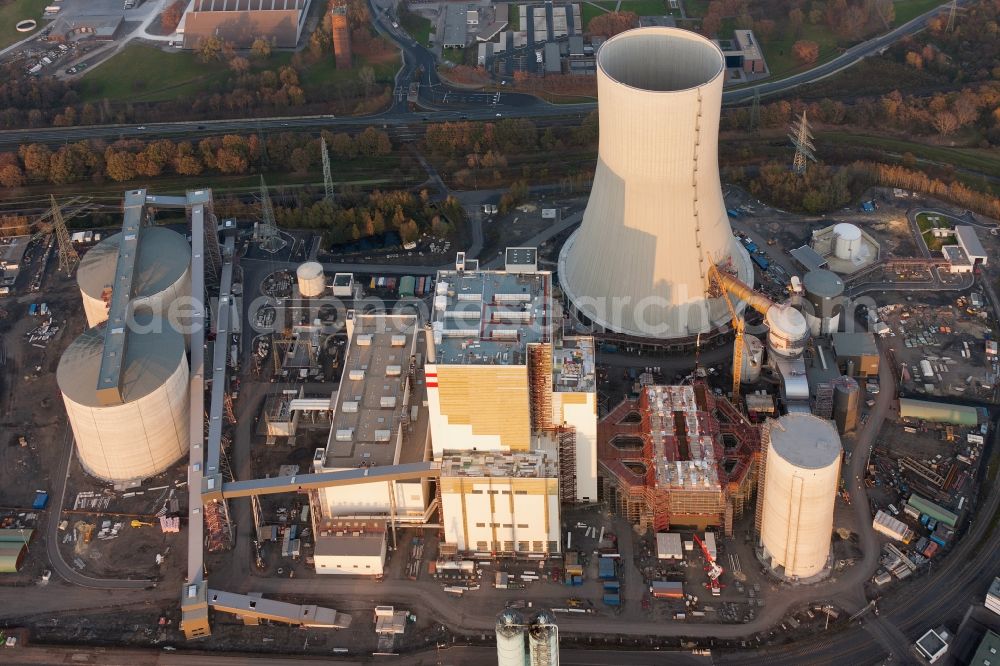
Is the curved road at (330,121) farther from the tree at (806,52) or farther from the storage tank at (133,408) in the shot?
the storage tank at (133,408)

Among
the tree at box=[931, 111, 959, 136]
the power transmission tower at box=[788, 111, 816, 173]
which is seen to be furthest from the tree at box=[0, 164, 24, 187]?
the tree at box=[931, 111, 959, 136]

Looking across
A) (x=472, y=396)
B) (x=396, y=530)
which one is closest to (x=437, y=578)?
(x=396, y=530)

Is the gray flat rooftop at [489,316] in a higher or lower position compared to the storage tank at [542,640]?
higher

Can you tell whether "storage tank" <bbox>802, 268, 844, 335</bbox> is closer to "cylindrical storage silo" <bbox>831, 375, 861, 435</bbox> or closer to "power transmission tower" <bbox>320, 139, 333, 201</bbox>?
"cylindrical storage silo" <bbox>831, 375, 861, 435</bbox>

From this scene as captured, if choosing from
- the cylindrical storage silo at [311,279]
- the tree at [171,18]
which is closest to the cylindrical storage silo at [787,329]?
the cylindrical storage silo at [311,279]

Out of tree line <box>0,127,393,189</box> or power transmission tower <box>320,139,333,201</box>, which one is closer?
power transmission tower <box>320,139,333,201</box>

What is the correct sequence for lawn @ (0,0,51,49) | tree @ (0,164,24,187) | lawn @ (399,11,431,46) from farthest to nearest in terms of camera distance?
lawn @ (0,0,51,49), lawn @ (399,11,431,46), tree @ (0,164,24,187)
